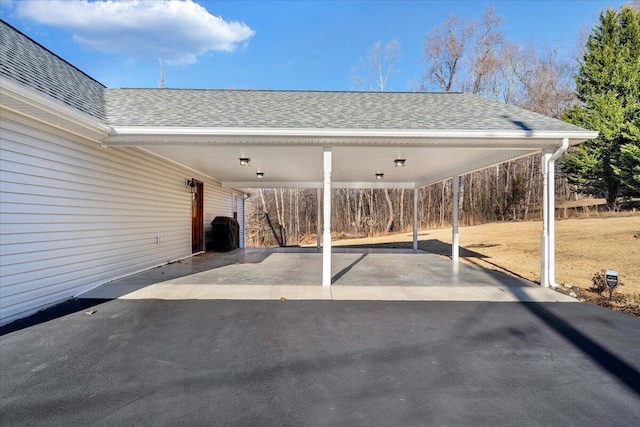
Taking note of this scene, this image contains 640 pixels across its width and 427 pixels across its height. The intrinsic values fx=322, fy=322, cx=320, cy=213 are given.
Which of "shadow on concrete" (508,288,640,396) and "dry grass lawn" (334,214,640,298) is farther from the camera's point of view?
"dry grass lawn" (334,214,640,298)

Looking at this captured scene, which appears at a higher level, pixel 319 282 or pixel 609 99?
pixel 609 99

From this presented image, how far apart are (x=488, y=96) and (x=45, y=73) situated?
23969 millimetres

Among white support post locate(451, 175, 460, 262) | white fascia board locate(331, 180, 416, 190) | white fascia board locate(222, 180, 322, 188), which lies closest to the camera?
white support post locate(451, 175, 460, 262)

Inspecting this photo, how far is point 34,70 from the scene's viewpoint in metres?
4.46

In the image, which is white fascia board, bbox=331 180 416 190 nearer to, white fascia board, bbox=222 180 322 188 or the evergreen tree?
white fascia board, bbox=222 180 322 188

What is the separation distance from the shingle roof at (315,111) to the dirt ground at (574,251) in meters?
3.37

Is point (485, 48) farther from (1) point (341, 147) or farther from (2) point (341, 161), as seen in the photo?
(1) point (341, 147)

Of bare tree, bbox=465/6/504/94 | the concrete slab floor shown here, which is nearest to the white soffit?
the concrete slab floor

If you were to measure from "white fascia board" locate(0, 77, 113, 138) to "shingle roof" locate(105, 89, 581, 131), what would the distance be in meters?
0.53

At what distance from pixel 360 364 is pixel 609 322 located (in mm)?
3436

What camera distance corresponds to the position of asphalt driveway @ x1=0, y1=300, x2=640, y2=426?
2.23 metres

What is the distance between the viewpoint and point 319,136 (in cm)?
525

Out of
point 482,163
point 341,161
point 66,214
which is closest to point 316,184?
point 341,161

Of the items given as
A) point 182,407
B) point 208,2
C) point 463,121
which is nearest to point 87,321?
point 182,407
